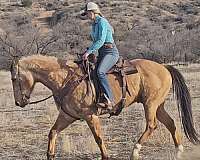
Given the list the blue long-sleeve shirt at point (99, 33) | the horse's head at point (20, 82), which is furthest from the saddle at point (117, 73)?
the horse's head at point (20, 82)

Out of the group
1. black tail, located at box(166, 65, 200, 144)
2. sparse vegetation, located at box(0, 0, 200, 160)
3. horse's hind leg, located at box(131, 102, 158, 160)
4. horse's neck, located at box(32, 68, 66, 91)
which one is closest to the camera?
horse's neck, located at box(32, 68, 66, 91)

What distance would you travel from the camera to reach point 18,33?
59.2 m

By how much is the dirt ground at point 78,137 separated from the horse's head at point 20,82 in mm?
1559

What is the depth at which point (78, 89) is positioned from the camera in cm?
875

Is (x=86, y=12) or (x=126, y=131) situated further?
(x=126, y=131)

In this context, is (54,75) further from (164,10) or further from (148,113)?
(164,10)

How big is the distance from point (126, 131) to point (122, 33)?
137 ft

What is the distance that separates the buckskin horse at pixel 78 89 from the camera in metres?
8.69

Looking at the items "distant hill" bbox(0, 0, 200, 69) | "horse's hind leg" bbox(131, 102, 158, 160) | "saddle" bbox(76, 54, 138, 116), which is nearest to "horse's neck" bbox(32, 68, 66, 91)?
"saddle" bbox(76, 54, 138, 116)

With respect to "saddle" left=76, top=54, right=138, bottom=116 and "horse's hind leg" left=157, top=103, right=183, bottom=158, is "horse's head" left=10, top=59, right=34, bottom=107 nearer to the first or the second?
"saddle" left=76, top=54, right=138, bottom=116

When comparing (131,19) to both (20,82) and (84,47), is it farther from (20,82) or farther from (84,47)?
(20,82)

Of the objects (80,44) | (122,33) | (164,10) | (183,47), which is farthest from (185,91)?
(164,10)

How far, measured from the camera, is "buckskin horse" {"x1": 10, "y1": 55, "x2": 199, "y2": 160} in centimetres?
869

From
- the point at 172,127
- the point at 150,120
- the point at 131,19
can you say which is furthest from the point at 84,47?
the point at 150,120
